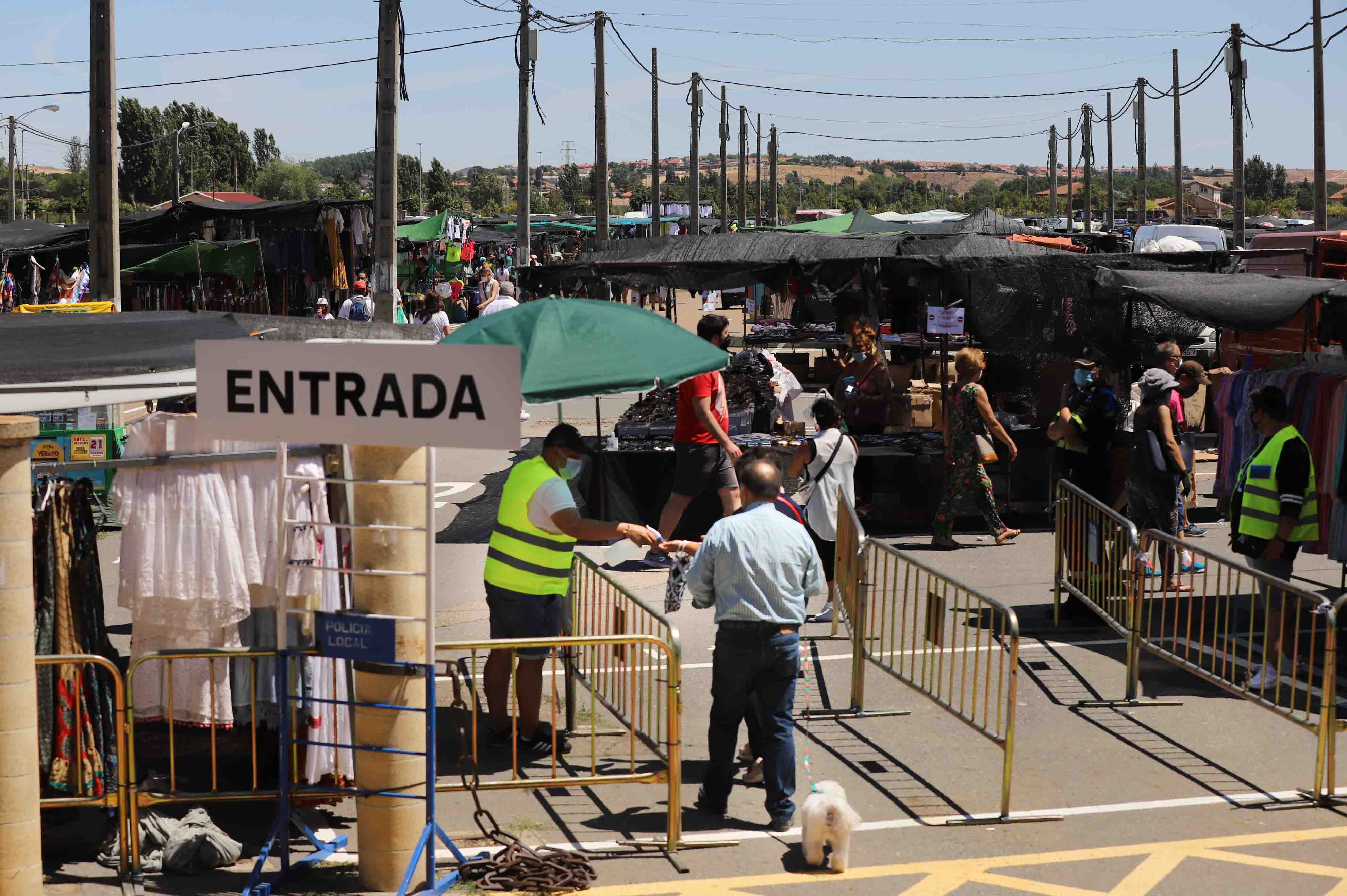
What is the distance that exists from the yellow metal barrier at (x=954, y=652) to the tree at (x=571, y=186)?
416ft

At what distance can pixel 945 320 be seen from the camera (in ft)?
49.8

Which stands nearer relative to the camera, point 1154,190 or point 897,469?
point 897,469

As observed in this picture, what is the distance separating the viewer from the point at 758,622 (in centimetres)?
676

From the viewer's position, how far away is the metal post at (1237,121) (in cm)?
3591

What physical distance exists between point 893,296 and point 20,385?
34.9 feet

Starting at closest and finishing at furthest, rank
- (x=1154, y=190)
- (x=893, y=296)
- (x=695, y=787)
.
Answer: (x=695, y=787) < (x=893, y=296) < (x=1154, y=190)

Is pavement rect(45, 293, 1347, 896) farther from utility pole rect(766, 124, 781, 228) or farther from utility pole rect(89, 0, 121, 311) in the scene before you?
utility pole rect(766, 124, 781, 228)

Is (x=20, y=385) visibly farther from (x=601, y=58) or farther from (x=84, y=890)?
(x=601, y=58)

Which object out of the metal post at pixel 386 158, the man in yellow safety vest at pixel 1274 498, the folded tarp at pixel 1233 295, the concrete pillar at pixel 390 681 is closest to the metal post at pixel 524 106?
the metal post at pixel 386 158

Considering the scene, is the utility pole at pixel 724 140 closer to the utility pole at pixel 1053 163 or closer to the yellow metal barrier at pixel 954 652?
the utility pole at pixel 1053 163

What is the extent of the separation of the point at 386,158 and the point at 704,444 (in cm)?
761

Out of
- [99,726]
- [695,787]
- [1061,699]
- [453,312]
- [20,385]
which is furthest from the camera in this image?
[453,312]

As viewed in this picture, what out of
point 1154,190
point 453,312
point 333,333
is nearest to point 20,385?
point 333,333

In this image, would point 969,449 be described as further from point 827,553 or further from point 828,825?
point 828,825
